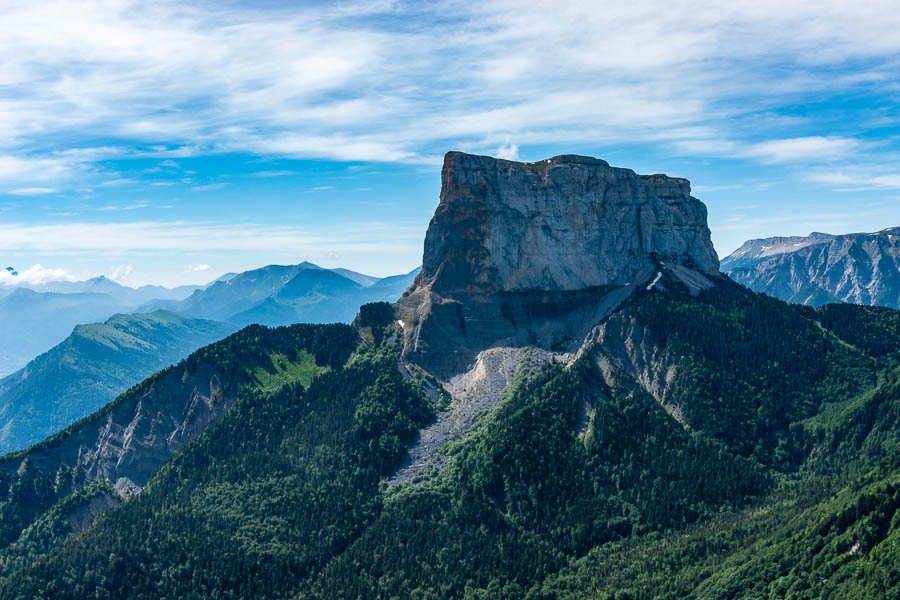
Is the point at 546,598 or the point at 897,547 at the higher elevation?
the point at 897,547

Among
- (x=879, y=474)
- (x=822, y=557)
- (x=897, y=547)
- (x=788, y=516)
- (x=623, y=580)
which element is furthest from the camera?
(x=788, y=516)

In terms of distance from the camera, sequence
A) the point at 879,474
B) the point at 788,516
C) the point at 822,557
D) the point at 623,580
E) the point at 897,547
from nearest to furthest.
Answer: the point at 897,547 < the point at 822,557 < the point at 879,474 < the point at 623,580 < the point at 788,516

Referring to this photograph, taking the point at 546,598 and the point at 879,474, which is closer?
the point at 879,474

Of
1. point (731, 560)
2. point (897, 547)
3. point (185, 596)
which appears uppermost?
point (897, 547)

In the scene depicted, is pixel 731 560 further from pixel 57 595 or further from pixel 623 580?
pixel 57 595

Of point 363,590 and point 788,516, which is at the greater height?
point 788,516

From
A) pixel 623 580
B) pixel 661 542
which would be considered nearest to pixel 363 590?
pixel 623 580

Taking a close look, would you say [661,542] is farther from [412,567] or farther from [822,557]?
[412,567]

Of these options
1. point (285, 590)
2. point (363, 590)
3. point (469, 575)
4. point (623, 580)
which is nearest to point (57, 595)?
Answer: point (285, 590)

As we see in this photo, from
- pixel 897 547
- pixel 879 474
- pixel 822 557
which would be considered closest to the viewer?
pixel 897 547
